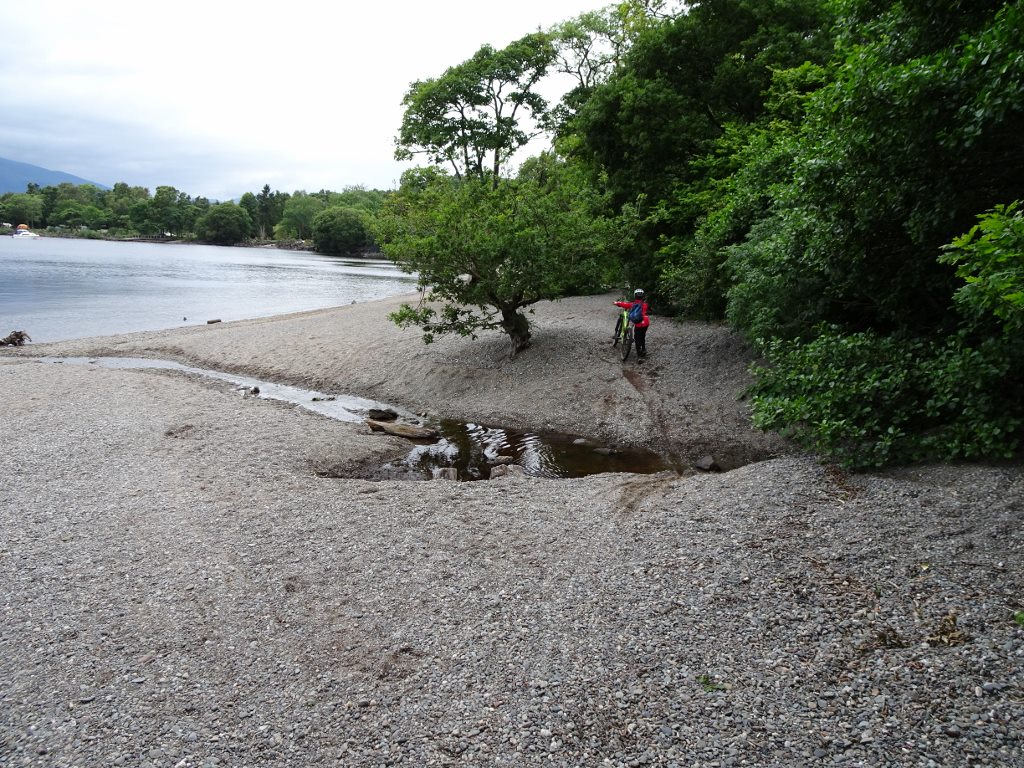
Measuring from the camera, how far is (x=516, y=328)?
826 inches

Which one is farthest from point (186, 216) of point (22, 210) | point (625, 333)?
point (625, 333)

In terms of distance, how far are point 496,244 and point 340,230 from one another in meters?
126

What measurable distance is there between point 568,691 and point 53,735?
4696mm

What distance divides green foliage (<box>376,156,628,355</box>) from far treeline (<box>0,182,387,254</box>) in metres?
122

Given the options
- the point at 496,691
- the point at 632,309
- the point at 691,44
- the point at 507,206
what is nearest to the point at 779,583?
the point at 496,691

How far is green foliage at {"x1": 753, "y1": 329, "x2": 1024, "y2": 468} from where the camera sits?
326 inches

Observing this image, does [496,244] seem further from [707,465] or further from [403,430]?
[707,465]

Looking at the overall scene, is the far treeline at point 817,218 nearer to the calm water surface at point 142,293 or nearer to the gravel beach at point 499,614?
the gravel beach at point 499,614

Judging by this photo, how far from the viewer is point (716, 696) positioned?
5449 mm

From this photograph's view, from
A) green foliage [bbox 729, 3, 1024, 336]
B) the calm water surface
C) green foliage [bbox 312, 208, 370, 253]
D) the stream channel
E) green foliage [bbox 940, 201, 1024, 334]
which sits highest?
green foliage [bbox 312, 208, 370, 253]

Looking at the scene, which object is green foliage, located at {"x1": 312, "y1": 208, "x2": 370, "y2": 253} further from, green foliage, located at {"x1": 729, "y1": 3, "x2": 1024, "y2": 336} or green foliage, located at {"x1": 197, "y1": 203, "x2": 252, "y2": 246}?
green foliage, located at {"x1": 729, "y1": 3, "x2": 1024, "y2": 336}

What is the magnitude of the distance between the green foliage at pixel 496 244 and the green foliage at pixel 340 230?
4678 inches

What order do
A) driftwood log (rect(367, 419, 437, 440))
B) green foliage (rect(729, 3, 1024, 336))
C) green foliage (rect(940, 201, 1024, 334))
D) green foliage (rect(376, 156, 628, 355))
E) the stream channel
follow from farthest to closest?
1. green foliage (rect(376, 156, 628, 355))
2. driftwood log (rect(367, 419, 437, 440))
3. the stream channel
4. green foliage (rect(729, 3, 1024, 336))
5. green foliage (rect(940, 201, 1024, 334))

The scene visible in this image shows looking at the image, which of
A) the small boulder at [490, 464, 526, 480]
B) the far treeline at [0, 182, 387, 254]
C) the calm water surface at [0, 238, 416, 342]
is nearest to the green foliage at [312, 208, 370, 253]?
the far treeline at [0, 182, 387, 254]
